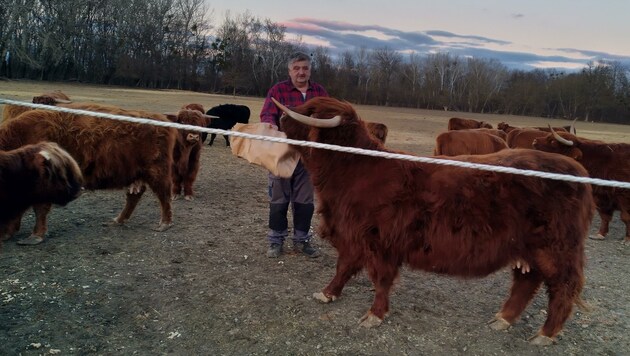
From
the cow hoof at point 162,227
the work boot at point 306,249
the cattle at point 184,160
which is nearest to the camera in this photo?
the work boot at point 306,249

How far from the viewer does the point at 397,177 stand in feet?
12.4

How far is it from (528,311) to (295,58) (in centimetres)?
356

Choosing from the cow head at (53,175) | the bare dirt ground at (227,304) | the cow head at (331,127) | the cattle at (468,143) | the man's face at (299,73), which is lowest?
the bare dirt ground at (227,304)

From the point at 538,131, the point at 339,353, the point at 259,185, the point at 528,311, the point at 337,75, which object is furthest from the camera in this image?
the point at 337,75

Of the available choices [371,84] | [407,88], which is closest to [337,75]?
[371,84]

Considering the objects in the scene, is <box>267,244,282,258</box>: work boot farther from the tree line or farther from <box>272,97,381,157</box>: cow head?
the tree line

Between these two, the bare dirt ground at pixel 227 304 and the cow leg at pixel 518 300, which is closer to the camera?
the bare dirt ground at pixel 227 304

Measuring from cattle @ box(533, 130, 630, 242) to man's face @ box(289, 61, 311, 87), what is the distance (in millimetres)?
5323

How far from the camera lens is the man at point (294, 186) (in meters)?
5.10

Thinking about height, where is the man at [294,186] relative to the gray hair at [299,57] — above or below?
below

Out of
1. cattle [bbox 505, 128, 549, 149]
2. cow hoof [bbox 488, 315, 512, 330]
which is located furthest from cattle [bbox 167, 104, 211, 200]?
cattle [bbox 505, 128, 549, 149]

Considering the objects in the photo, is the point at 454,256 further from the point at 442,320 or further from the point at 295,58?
the point at 295,58

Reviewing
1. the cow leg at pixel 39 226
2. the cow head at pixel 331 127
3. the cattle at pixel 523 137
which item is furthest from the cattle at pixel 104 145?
the cattle at pixel 523 137

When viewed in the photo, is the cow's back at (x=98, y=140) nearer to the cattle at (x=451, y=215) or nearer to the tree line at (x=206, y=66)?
the cattle at (x=451, y=215)
